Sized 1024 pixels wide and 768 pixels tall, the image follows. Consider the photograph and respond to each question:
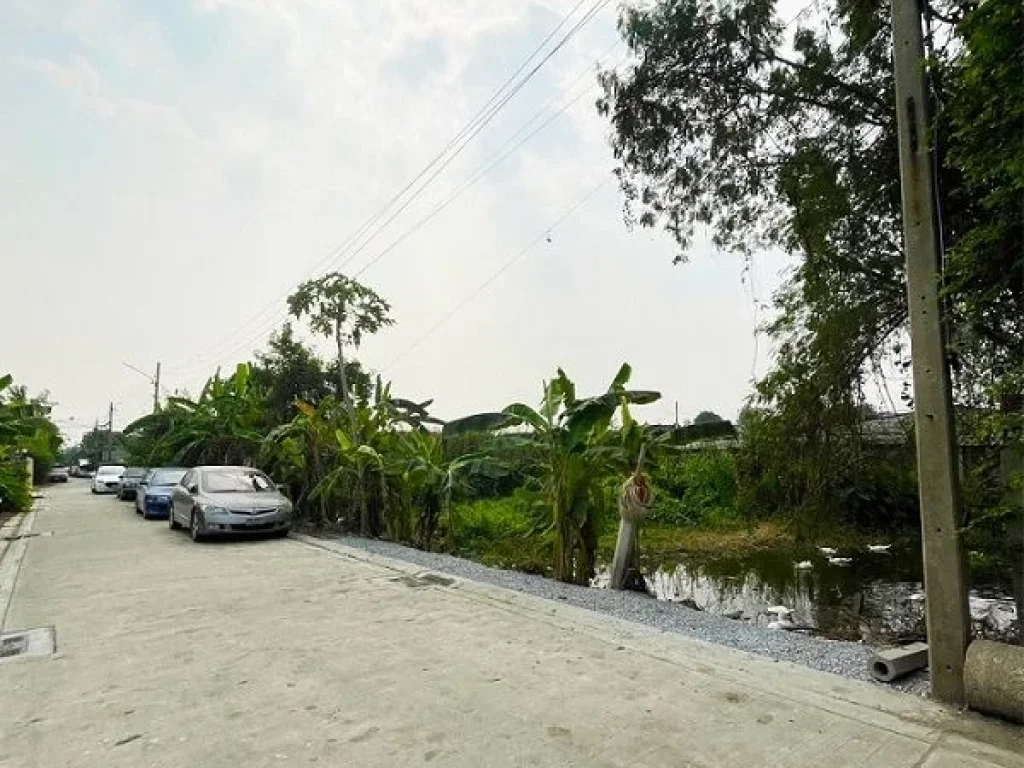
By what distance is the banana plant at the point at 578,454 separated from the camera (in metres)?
8.37

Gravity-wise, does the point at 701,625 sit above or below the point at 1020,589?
below

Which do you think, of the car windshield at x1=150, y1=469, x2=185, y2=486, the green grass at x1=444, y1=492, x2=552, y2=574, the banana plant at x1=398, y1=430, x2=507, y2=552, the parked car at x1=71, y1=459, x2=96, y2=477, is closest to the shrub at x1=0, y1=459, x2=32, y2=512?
the car windshield at x1=150, y1=469, x2=185, y2=486

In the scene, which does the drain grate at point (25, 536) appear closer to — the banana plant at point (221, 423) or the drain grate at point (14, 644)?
the banana plant at point (221, 423)

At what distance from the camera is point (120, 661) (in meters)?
5.07

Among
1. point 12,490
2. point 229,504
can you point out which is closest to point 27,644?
point 229,504

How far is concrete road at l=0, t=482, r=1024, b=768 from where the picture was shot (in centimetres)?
336

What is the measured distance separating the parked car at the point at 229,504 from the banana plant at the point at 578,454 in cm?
628

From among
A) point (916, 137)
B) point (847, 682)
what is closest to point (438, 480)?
point (847, 682)

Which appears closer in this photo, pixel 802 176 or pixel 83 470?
pixel 802 176

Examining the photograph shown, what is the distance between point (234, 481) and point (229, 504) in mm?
1260

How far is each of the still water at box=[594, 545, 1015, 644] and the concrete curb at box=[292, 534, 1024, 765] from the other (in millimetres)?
2184

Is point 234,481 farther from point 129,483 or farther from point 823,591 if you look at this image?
point 129,483

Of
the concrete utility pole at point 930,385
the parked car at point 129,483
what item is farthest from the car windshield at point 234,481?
the parked car at point 129,483

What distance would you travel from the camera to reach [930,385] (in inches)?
155
